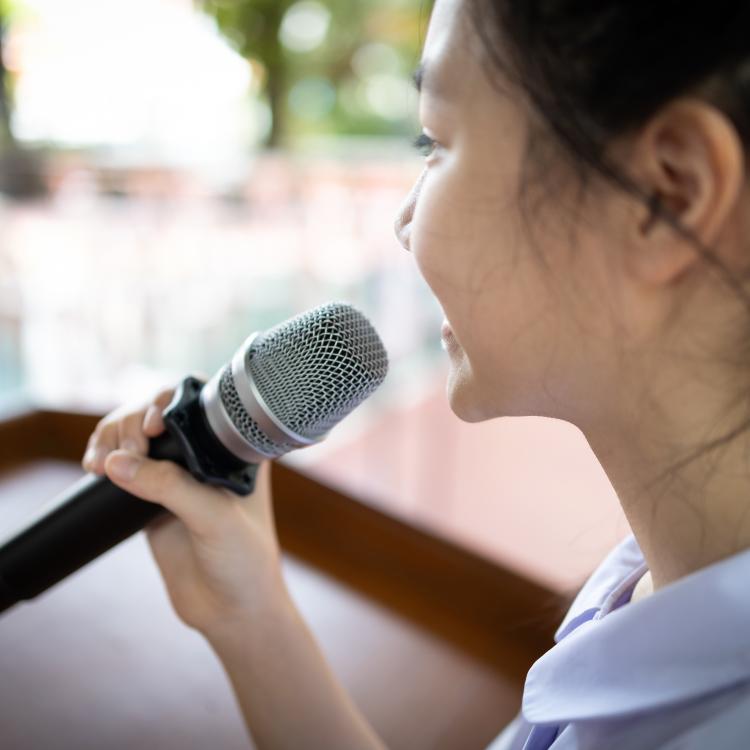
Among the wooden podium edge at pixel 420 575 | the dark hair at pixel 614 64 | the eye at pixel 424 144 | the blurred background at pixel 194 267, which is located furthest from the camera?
the blurred background at pixel 194 267

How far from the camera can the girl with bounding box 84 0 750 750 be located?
383 millimetres

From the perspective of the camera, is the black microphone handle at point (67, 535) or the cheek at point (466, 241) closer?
the cheek at point (466, 241)

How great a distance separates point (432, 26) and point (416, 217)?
0.11 meters

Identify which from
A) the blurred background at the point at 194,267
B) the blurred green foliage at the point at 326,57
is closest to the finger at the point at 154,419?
the blurred background at the point at 194,267

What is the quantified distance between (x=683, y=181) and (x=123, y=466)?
0.44m

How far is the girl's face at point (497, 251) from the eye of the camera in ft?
1.43

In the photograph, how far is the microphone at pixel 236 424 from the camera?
0.56 metres

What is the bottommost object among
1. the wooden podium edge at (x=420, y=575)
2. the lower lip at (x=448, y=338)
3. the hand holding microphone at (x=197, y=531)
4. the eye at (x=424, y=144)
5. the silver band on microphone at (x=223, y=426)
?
the wooden podium edge at (x=420, y=575)

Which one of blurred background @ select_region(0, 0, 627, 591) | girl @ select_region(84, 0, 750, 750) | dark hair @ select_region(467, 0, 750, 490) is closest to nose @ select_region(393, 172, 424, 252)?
girl @ select_region(84, 0, 750, 750)

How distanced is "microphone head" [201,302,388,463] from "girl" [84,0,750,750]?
0.07 metres

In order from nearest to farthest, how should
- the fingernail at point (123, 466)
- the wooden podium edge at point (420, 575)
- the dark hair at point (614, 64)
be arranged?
the dark hair at point (614, 64) < the fingernail at point (123, 466) < the wooden podium edge at point (420, 575)

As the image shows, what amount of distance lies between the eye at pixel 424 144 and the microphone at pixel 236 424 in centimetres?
12

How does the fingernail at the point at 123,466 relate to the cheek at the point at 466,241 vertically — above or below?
below

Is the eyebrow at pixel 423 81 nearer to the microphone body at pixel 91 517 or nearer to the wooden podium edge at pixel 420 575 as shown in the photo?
the microphone body at pixel 91 517
